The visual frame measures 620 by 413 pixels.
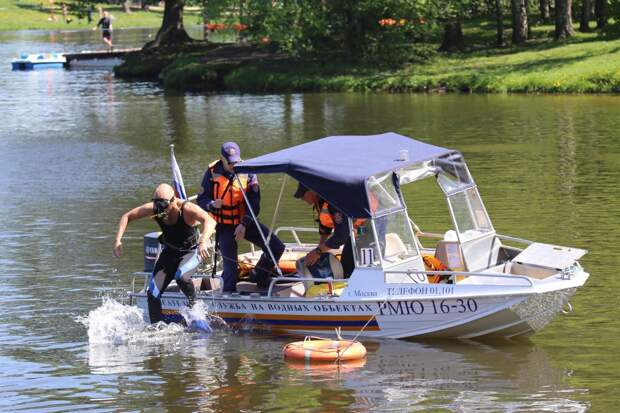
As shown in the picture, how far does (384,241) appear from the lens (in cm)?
1619

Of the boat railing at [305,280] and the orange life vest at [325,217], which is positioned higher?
the orange life vest at [325,217]

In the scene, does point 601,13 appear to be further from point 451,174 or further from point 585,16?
point 451,174

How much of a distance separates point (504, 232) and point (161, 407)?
1065cm

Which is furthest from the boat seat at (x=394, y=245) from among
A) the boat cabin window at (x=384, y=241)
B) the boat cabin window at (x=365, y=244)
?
the boat cabin window at (x=365, y=244)

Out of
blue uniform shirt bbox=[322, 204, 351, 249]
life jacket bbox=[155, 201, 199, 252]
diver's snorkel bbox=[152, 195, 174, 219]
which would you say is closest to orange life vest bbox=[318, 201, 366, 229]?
blue uniform shirt bbox=[322, 204, 351, 249]

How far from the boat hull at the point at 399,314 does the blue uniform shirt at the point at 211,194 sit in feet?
3.94

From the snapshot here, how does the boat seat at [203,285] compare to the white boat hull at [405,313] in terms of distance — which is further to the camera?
the boat seat at [203,285]

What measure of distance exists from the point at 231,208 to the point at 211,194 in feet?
1.13

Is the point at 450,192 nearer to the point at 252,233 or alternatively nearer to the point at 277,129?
the point at 252,233

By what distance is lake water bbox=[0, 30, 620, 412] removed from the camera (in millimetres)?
14688

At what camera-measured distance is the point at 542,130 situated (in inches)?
1463

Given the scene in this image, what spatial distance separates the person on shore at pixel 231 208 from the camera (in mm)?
16812

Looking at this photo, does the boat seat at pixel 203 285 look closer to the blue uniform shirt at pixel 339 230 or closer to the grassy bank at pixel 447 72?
the blue uniform shirt at pixel 339 230

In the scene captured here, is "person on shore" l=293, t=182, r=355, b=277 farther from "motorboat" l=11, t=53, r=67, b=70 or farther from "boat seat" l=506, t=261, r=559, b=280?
"motorboat" l=11, t=53, r=67, b=70
